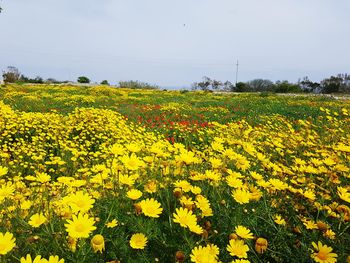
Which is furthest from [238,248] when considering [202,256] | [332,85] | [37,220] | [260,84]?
[260,84]

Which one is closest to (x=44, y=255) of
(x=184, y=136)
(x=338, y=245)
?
(x=338, y=245)

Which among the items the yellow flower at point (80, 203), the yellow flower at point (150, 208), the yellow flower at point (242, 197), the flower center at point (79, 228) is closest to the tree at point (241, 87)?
the yellow flower at point (242, 197)

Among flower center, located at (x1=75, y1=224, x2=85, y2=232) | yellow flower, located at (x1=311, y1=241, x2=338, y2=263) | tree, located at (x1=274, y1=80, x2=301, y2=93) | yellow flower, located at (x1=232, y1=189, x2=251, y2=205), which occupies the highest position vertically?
tree, located at (x1=274, y1=80, x2=301, y2=93)

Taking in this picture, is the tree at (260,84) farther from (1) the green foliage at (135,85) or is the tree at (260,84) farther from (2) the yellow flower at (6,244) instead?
(2) the yellow flower at (6,244)

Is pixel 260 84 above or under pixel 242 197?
above

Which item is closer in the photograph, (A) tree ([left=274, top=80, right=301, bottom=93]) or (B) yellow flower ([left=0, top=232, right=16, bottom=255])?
(B) yellow flower ([left=0, top=232, right=16, bottom=255])

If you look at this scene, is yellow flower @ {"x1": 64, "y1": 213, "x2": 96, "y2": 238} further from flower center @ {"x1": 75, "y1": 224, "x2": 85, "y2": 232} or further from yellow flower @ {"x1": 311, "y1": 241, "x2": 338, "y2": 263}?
yellow flower @ {"x1": 311, "y1": 241, "x2": 338, "y2": 263}

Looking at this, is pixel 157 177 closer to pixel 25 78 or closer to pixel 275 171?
pixel 275 171

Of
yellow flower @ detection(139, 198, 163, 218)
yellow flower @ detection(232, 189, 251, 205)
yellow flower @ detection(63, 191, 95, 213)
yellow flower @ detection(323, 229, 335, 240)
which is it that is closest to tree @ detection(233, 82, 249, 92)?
yellow flower @ detection(232, 189, 251, 205)

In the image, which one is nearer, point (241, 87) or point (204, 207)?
point (204, 207)

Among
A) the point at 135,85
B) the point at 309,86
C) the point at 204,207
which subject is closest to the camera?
the point at 204,207

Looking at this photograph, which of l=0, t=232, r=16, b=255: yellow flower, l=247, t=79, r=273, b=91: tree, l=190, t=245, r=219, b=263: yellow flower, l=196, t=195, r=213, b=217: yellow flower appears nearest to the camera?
l=0, t=232, r=16, b=255: yellow flower

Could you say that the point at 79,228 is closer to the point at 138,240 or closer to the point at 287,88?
the point at 138,240

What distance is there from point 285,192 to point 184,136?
4.86m
